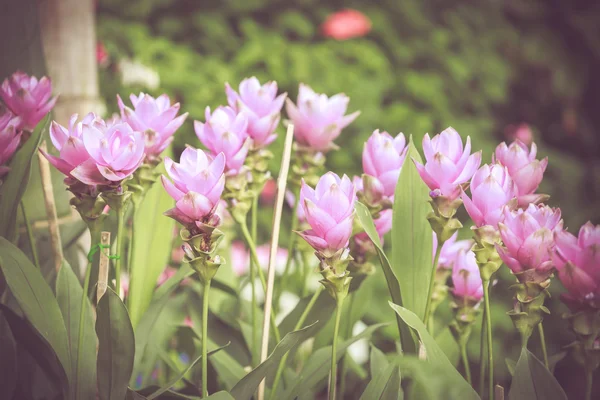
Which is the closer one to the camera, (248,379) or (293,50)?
(248,379)

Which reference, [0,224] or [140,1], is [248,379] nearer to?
[0,224]

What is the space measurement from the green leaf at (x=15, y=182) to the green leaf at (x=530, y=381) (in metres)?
0.56

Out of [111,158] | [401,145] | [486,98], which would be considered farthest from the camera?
[486,98]

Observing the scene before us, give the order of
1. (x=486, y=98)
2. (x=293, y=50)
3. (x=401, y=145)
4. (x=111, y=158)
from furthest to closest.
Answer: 1. (x=486, y=98)
2. (x=293, y=50)
3. (x=401, y=145)
4. (x=111, y=158)

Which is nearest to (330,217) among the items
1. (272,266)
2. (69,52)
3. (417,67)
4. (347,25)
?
(272,266)

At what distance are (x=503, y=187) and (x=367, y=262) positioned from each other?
0.23 meters

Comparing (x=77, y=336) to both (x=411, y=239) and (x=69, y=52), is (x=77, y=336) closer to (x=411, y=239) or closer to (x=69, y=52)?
(x=411, y=239)

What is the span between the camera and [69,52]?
3.99 ft

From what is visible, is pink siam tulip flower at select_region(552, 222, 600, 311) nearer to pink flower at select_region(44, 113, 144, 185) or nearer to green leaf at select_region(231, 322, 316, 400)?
green leaf at select_region(231, 322, 316, 400)

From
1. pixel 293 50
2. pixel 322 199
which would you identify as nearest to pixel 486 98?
pixel 293 50

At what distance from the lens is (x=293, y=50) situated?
2.33 metres

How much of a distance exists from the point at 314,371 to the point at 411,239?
0.64 ft

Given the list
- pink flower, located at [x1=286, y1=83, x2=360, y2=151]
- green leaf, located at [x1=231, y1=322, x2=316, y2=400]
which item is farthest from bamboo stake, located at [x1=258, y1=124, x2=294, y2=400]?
pink flower, located at [x1=286, y1=83, x2=360, y2=151]

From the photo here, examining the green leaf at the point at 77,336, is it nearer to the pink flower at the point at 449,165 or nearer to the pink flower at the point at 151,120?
the pink flower at the point at 151,120
